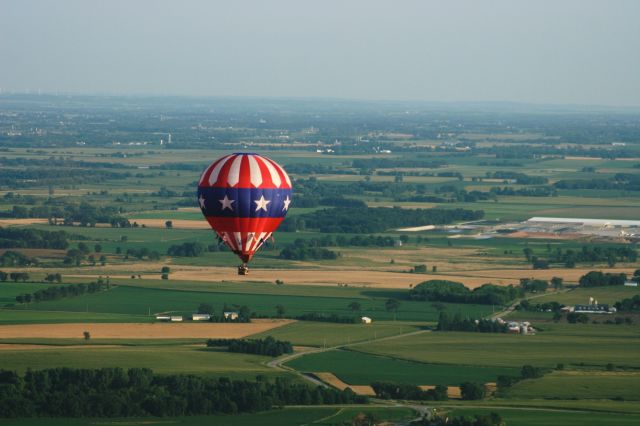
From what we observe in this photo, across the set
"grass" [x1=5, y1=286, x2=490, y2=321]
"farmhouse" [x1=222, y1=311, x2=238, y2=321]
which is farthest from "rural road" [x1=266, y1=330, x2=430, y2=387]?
"farmhouse" [x1=222, y1=311, x2=238, y2=321]

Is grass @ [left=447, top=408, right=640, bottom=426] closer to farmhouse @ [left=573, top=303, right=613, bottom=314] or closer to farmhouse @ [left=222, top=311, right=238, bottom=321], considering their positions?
farmhouse @ [left=222, top=311, right=238, bottom=321]

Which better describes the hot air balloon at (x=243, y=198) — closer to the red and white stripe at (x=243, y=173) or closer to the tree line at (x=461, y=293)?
the red and white stripe at (x=243, y=173)

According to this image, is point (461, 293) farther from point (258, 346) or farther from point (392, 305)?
point (258, 346)

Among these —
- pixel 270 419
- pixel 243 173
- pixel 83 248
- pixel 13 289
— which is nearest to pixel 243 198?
pixel 243 173

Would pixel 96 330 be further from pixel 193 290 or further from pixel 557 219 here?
pixel 557 219

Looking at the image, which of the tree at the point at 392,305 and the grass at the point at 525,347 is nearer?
the grass at the point at 525,347

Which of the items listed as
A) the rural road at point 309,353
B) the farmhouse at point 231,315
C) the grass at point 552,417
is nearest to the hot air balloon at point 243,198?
the grass at point 552,417
